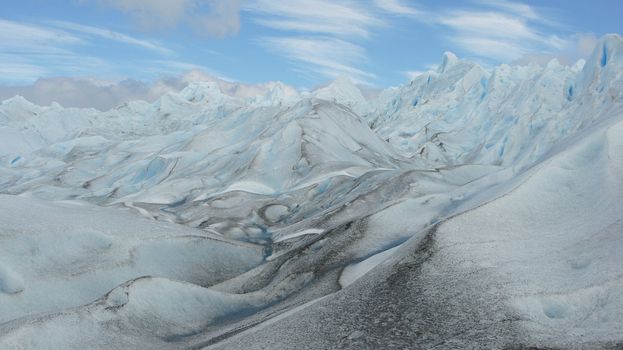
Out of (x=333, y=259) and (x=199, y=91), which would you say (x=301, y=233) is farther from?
(x=199, y=91)

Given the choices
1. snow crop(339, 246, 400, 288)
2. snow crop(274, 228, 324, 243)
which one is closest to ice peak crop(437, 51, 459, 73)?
snow crop(274, 228, 324, 243)

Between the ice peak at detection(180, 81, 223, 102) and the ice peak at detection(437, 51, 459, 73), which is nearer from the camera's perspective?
the ice peak at detection(437, 51, 459, 73)

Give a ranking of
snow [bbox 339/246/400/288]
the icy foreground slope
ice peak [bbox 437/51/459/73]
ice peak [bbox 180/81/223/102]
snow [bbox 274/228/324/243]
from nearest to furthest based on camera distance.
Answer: the icy foreground slope < snow [bbox 339/246/400/288] < snow [bbox 274/228/324/243] < ice peak [bbox 437/51/459/73] < ice peak [bbox 180/81/223/102]

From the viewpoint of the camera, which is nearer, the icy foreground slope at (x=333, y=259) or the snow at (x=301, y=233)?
the icy foreground slope at (x=333, y=259)

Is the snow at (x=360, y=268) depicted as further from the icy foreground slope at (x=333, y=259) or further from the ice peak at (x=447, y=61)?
the ice peak at (x=447, y=61)

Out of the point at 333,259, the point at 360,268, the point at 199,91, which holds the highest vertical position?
the point at 360,268

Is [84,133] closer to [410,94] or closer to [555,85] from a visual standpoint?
[410,94]


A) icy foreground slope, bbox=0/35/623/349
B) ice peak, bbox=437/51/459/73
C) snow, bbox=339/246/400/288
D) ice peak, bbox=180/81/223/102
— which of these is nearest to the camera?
icy foreground slope, bbox=0/35/623/349

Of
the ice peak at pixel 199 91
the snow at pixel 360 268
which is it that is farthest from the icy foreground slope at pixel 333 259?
A: the ice peak at pixel 199 91

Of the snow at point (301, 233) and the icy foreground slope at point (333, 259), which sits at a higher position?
the icy foreground slope at point (333, 259)

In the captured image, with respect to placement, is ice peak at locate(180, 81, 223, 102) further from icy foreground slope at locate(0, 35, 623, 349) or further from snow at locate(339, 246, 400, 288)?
snow at locate(339, 246, 400, 288)

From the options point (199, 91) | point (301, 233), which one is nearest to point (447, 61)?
point (199, 91)
